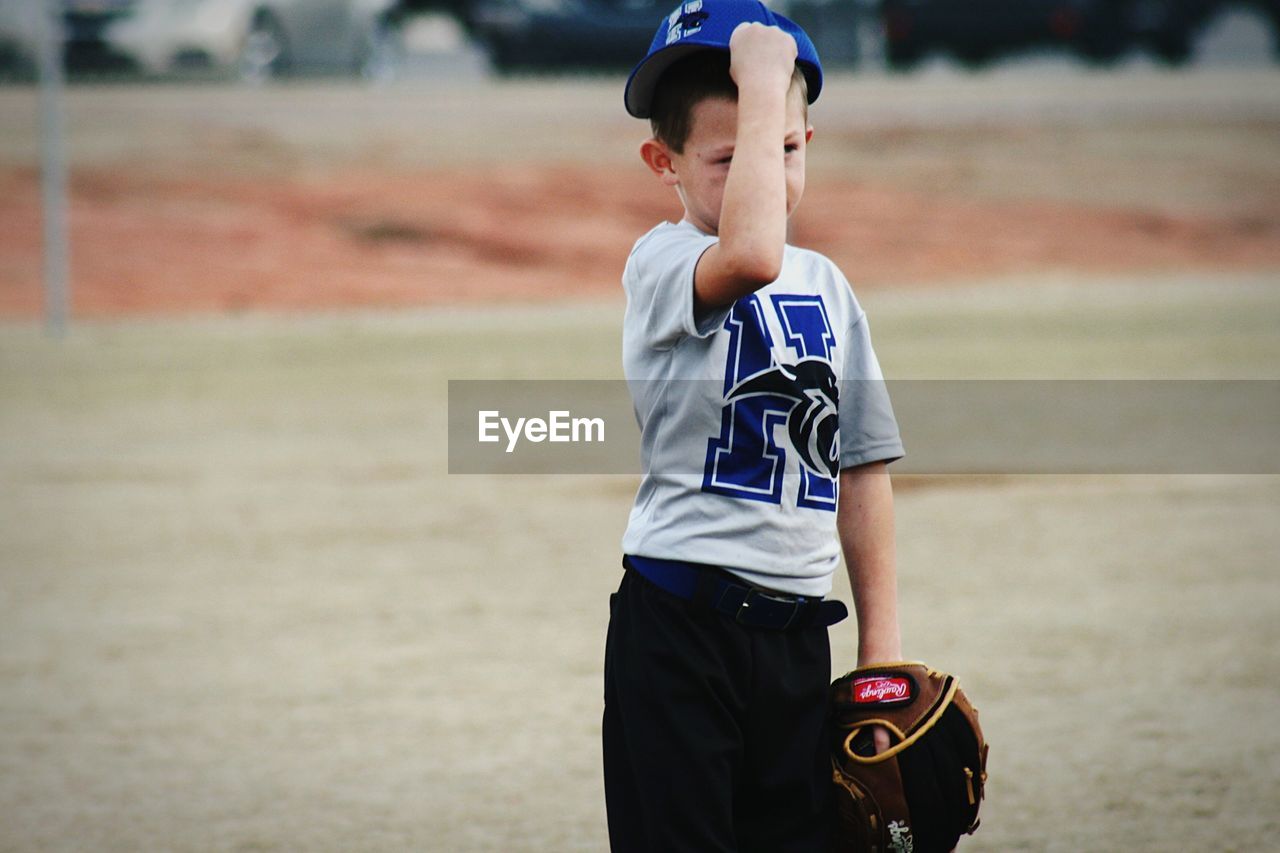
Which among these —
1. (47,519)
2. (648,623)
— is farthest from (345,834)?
(47,519)

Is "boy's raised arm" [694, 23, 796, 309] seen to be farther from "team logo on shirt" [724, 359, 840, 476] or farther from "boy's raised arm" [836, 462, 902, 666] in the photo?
"boy's raised arm" [836, 462, 902, 666]

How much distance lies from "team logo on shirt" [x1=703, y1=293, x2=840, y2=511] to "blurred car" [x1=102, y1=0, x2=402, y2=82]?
20.0 meters

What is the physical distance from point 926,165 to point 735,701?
2335 cm

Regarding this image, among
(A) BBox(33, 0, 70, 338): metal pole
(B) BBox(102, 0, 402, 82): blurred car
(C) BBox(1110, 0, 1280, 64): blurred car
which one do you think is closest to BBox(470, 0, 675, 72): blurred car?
(B) BBox(102, 0, 402, 82): blurred car

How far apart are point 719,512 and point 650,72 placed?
1.81ft

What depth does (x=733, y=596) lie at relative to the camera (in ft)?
6.67

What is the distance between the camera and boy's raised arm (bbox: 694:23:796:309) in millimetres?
1868

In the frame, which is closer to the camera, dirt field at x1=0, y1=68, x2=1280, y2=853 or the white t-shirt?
the white t-shirt

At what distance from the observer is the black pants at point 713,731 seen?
202cm

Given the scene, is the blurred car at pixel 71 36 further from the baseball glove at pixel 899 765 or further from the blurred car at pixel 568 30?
the baseball glove at pixel 899 765

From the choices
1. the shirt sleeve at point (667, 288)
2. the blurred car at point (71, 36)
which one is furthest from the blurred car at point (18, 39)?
the shirt sleeve at point (667, 288)

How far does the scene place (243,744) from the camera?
164 inches

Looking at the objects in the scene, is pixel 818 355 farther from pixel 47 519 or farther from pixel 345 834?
pixel 47 519

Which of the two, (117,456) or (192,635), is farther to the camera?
(117,456)
